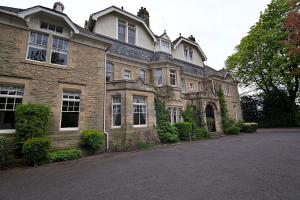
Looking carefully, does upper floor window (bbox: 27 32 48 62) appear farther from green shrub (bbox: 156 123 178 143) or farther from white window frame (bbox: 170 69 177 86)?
white window frame (bbox: 170 69 177 86)

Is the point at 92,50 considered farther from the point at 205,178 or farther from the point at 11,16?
the point at 205,178

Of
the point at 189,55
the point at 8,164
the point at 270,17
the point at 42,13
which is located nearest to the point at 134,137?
the point at 8,164

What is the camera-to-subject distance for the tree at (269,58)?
22.3 metres

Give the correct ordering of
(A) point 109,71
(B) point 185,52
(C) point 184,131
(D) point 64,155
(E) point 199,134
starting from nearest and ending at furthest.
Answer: (D) point 64,155 < (A) point 109,71 < (C) point 184,131 < (E) point 199,134 < (B) point 185,52

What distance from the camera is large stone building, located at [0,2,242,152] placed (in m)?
9.27

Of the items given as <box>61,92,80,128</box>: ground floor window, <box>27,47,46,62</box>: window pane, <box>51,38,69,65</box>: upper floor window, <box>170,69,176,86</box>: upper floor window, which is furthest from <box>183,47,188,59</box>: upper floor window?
<box>27,47,46,62</box>: window pane

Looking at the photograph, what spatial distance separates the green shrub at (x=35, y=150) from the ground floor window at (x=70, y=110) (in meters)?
2.29

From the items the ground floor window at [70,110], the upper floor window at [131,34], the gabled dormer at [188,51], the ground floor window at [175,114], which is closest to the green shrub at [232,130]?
the ground floor window at [175,114]

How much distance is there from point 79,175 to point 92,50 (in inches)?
352

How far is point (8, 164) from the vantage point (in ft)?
25.9

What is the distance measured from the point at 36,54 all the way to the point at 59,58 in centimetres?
124

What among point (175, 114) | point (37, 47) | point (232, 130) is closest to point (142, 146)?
point (175, 114)

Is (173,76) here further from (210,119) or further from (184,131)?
(210,119)

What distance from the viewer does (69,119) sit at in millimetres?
10500
